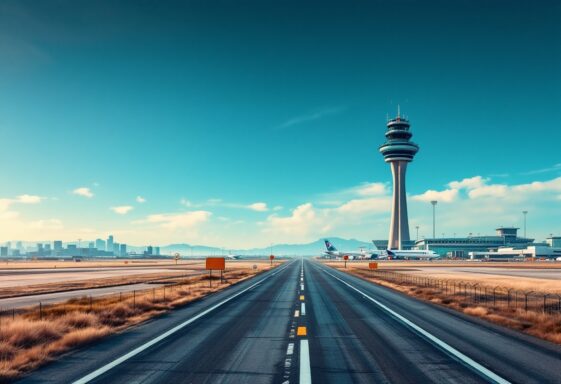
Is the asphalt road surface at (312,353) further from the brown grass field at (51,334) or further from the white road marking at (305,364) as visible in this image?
the brown grass field at (51,334)

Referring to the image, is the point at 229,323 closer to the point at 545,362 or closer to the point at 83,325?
the point at 83,325

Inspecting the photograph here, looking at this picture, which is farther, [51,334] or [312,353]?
[51,334]

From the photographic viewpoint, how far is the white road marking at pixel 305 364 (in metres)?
8.38

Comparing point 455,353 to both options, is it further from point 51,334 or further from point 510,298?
point 510,298

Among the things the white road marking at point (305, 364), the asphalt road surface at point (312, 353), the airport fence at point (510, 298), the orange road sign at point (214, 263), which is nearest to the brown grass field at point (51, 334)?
the asphalt road surface at point (312, 353)

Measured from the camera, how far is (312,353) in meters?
10.9

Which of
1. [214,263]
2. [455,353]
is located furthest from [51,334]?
[214,263]

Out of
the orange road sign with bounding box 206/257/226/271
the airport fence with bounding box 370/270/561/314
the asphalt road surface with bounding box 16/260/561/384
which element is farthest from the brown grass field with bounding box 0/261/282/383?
the airport fence with bounding box 370/270/561/314

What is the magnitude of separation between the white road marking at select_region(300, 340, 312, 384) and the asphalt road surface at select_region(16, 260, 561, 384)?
0.02 meters

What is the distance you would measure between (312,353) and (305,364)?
48.0 inches

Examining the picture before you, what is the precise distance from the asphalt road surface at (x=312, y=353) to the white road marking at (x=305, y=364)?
2 centimetres

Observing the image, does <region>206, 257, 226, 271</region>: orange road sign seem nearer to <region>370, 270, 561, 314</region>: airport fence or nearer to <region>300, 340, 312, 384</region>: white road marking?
<region>370, 270, 561, 314</region>: airport fence

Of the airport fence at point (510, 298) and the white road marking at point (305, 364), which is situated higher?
the white road marking at point (305, 364)

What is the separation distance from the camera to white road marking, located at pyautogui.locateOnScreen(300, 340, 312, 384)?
8.38 m
